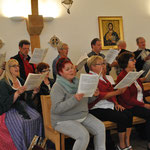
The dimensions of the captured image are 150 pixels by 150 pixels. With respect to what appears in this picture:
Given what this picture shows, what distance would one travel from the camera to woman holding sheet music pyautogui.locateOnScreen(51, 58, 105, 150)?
2.97 meters

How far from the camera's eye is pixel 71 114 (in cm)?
313

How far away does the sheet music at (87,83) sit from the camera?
2.75 metres

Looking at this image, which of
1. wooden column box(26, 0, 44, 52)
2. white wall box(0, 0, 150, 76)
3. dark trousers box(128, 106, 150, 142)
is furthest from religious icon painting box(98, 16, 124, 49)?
dark trousers box(128, 106, 150, 142)

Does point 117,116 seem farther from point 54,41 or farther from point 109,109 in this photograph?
point 54,41

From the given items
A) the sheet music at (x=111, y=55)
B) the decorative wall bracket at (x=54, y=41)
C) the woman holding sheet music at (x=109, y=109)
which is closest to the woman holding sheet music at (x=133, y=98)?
the woman holding sheet music at (x=109, y=109)

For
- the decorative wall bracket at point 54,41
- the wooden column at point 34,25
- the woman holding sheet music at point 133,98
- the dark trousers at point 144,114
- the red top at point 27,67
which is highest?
the wooden column at point 34,25

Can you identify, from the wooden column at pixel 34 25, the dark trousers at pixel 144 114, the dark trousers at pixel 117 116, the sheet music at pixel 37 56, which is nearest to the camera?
the dark trousers at pixel 117 116

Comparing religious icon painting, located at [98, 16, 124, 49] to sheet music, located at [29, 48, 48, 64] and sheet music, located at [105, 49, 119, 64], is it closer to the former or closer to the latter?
sheet music, located at [105, 49, 119, 64]

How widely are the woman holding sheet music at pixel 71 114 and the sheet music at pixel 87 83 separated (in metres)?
0.12

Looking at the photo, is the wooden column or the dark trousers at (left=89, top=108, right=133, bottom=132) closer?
the dark trousers at (left=89, top=108, right=133, bottom=132)

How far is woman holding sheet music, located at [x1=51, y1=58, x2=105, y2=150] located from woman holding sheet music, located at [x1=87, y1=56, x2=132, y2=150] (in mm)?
294

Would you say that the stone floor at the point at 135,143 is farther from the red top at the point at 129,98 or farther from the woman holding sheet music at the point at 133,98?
the red top at the point at 129,98

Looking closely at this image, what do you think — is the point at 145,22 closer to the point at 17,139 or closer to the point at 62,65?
the point at 62,65

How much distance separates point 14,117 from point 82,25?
3704 mm
